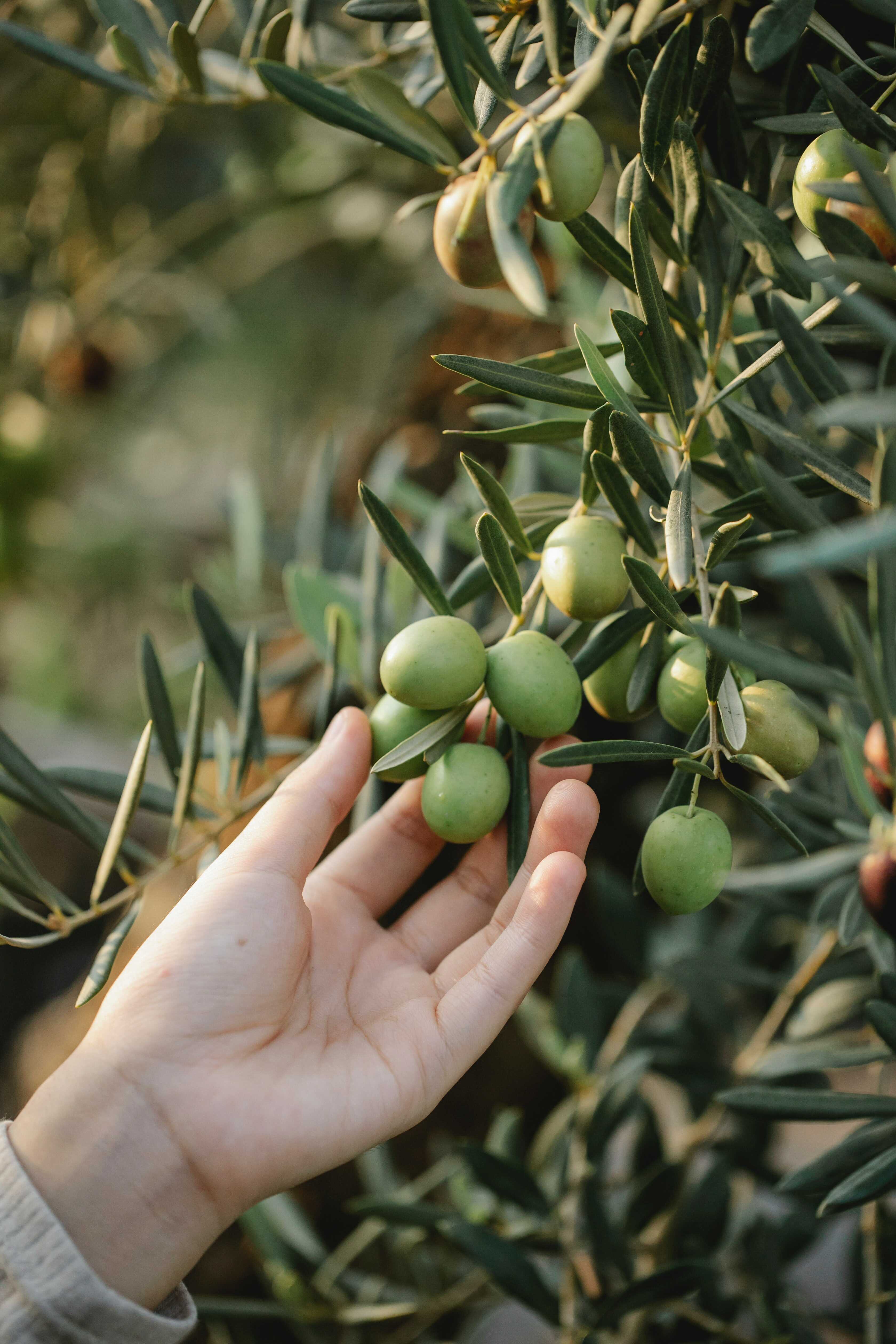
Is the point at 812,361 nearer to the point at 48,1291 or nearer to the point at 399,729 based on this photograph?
the point at 399,729

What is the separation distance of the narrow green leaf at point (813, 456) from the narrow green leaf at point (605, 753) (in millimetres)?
181

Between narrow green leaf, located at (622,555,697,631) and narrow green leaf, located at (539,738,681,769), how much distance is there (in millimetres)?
72

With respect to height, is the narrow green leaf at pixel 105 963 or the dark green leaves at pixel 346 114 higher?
the dark green leaves at pixel 346 114

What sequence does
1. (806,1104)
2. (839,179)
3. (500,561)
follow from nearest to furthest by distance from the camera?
(839,179), (500,561), (806,1104)

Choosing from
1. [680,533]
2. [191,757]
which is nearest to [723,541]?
[680,533]

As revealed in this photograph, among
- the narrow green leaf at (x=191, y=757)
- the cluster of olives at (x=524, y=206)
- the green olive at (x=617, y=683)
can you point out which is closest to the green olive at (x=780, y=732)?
the green olive at (x=617, y=683)

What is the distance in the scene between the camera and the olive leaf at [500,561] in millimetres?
553

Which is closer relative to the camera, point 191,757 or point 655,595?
point 655,595

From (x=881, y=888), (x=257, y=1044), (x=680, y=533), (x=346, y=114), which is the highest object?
(x=346, y=114)

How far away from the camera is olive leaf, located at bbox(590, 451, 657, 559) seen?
52 centimetres

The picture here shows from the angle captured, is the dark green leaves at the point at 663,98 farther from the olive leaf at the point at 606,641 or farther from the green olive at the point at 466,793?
the green olive at the point at 466,793

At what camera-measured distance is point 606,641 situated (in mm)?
586

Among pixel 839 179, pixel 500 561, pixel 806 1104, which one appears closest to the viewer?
pixel 839 179

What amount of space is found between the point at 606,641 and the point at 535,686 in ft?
0.26
